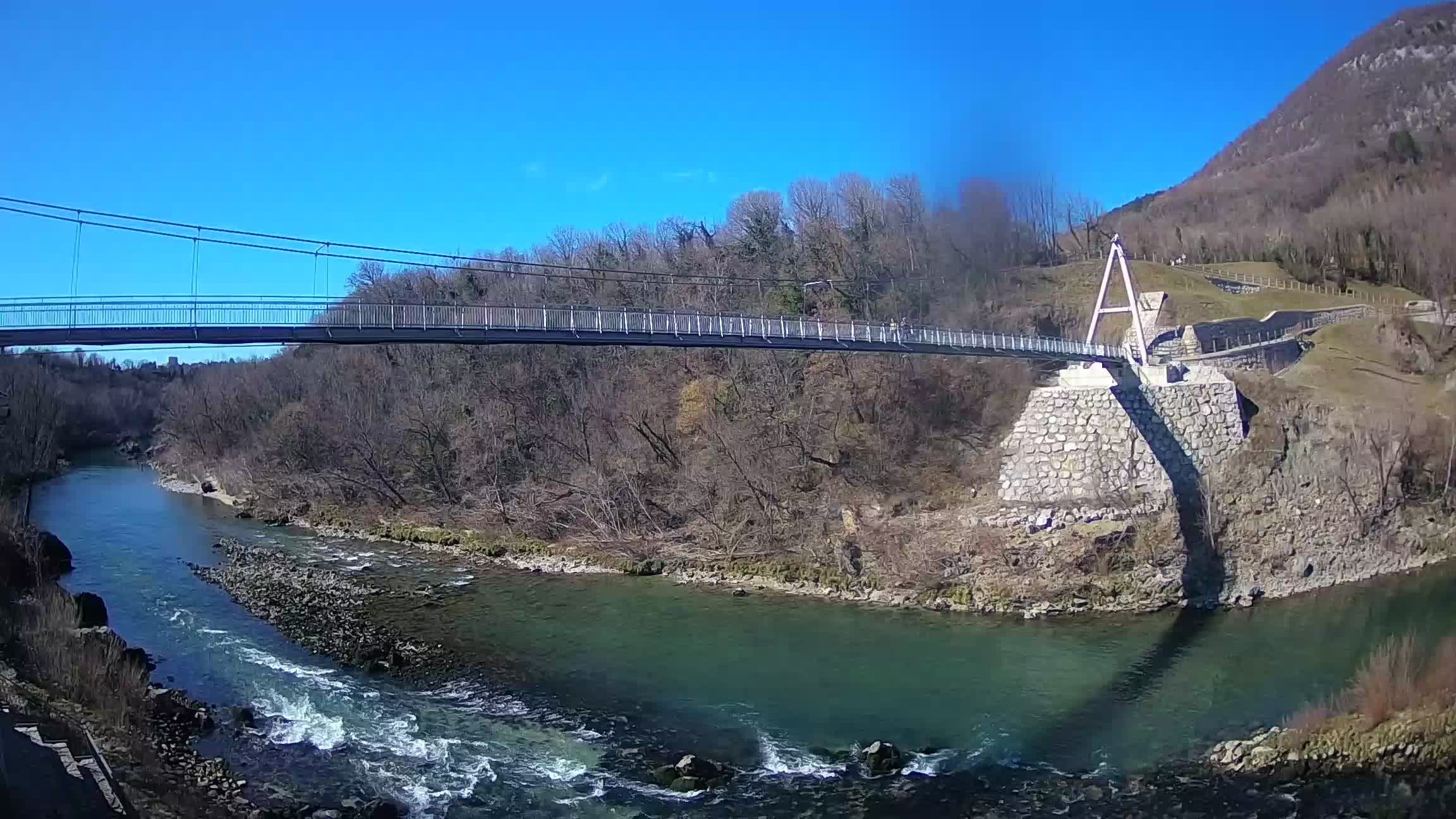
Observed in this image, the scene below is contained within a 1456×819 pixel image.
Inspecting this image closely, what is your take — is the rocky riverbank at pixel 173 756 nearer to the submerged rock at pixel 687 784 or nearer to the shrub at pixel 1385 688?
the submerged rock at pixel 687 784

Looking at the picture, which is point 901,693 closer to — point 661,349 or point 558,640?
point 558,640

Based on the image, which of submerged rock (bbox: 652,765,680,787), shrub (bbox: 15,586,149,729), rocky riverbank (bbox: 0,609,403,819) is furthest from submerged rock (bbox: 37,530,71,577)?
submerged rock (bbox: 652,765,680,787)

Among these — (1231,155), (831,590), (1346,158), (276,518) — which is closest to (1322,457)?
(831,590)

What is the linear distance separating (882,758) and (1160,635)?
7.56 meters

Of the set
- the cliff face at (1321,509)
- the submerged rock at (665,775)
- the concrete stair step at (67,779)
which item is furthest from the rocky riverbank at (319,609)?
the cliff face at (1321,509)

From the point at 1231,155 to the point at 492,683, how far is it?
100871mm

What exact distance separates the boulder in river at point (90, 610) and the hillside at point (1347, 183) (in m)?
42.4

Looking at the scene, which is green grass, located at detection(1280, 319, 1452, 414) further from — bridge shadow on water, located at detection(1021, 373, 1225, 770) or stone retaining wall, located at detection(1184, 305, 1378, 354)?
bridge shadow on water, located at detection(1021, 373, 1225, 770)

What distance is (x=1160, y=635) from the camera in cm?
1518

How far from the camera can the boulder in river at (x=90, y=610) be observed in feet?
49.4

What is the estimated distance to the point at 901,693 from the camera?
505 inches

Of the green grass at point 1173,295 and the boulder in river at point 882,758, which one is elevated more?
the green grass at point 1173,295

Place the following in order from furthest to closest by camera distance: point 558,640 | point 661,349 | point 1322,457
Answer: point 661,349 → point 1322,457 → point 558,640

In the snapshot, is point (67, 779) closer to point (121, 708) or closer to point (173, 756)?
point (173, 756)
